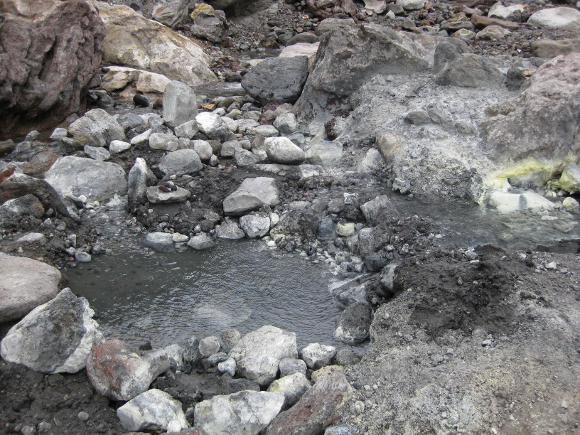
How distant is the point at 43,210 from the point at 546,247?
15.8ft

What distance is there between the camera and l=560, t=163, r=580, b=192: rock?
577cm

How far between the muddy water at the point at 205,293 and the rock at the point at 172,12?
408 inches

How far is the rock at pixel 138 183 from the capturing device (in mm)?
5633

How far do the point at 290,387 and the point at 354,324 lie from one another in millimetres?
870

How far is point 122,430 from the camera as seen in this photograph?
116 inches

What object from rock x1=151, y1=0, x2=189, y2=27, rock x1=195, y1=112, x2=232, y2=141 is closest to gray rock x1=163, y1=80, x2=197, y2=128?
rock x1=195, y1=112, x2=232, y2=141

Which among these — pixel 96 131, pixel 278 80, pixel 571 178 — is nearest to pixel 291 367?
pixel 571 178

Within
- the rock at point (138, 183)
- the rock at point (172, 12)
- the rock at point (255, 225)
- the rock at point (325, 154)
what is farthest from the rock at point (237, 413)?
the rock at point (172, 12)

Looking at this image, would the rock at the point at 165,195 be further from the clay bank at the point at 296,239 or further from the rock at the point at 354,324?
the rock at the point at 354,324

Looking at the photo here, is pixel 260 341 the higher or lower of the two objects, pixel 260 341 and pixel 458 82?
the lower

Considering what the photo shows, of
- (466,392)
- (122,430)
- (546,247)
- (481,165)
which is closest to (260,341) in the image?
(122,430)

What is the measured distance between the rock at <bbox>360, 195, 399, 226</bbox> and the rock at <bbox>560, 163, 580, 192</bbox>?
209 cm

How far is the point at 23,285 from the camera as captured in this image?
3.88 meters

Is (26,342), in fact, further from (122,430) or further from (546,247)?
(546,247)
